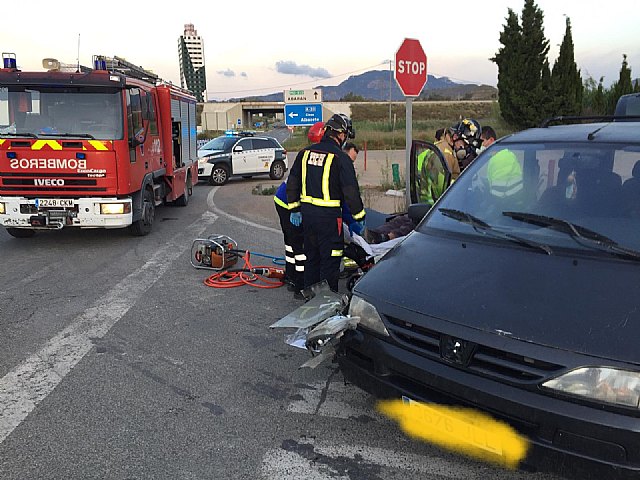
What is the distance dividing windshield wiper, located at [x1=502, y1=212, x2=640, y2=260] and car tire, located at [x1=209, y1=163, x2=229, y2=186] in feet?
50.8

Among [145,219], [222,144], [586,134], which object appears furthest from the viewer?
[222,144]

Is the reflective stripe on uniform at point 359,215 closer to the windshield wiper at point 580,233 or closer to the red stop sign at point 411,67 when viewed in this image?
the windshield wiper at point 580,233

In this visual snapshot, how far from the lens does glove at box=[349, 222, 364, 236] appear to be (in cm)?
544

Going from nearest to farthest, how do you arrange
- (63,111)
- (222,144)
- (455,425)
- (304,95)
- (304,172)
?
1. (455,425)
2. (304,172)
3. (63,111)
4. (222,144)
5. (304,95)

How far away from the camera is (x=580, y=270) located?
9.30ft

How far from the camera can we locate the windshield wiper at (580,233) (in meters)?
2.93

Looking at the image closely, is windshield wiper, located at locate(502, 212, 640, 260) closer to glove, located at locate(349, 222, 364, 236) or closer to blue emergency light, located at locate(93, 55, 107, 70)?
glove, located at locate(349, 222, 364, 236)

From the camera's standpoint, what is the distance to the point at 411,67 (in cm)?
888

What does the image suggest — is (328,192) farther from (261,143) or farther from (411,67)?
(261,143)

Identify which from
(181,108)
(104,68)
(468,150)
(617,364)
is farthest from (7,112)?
(617,364)

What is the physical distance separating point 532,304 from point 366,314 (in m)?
0.87

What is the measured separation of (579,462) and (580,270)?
3.20 feet

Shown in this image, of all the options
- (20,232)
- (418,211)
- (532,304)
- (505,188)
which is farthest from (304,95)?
(532,304)

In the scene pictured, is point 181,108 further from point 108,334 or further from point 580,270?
point 580,270
